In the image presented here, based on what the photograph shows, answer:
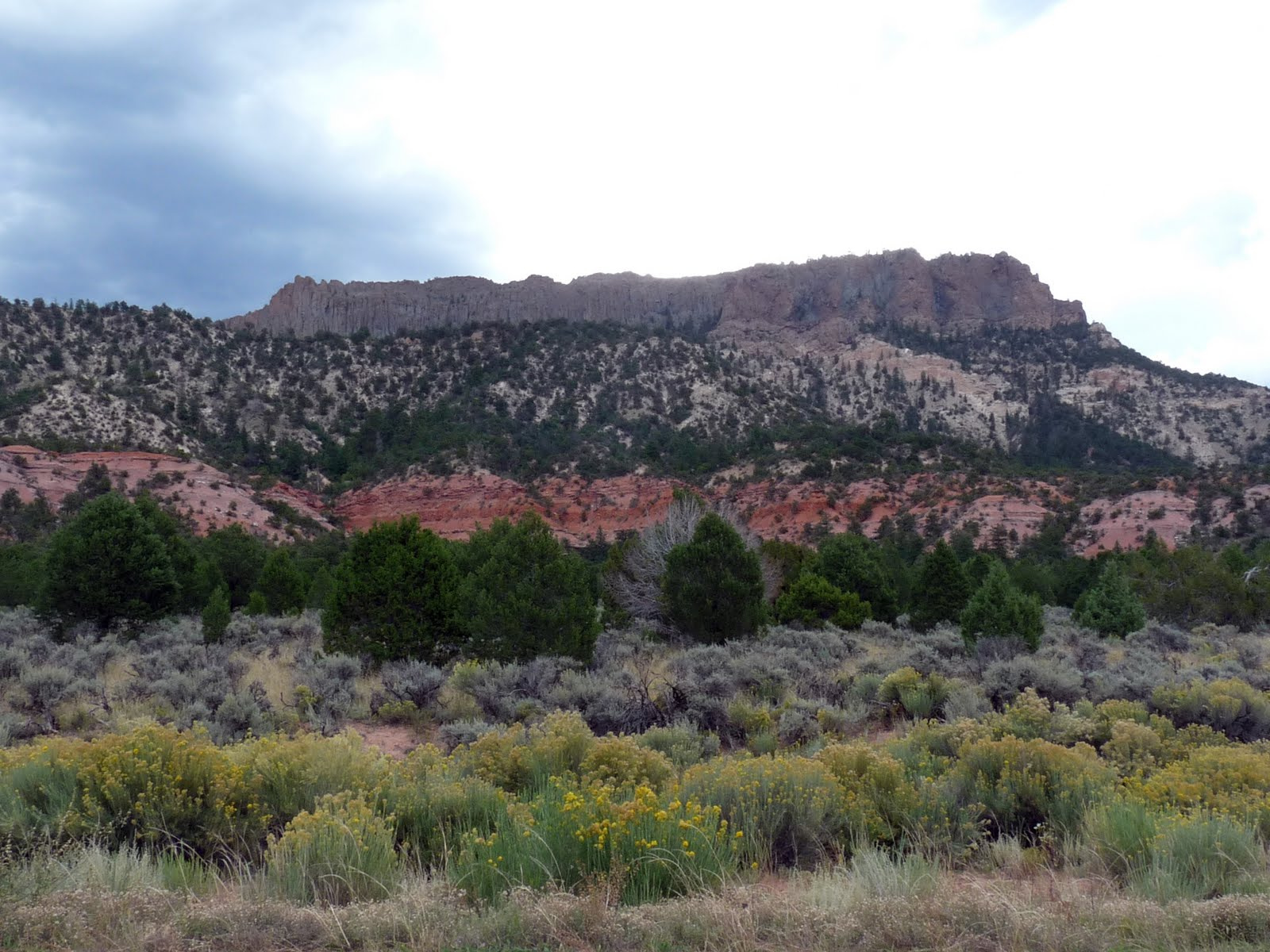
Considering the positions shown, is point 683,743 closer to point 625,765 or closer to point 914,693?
point 625,765

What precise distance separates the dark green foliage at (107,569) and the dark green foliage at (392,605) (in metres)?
4.57

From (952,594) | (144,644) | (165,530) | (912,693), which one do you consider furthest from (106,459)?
(912,693)

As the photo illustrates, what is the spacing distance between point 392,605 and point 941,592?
45.1ft

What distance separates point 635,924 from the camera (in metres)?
3.21

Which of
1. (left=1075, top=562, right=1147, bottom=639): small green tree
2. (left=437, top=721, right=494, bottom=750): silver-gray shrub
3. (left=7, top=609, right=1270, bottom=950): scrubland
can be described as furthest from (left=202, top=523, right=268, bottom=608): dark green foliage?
(left=1075, top=562, right=1147, bottom=639): small green tree

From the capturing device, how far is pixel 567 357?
6975 centimetres

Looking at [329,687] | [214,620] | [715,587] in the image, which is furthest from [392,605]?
[715,587]

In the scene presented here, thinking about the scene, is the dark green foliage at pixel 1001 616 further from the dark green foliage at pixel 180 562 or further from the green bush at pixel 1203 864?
the dark green foliage at pixel 180 562

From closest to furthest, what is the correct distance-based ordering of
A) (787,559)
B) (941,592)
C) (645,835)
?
(645,835), (941,592), (787,559)

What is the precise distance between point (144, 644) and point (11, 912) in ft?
39.9

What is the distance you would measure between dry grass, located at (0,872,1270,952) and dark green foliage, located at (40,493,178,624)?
1340cm

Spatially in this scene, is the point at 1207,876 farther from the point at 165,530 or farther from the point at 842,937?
the point at 165,530

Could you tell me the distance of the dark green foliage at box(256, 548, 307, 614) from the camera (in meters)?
21.8

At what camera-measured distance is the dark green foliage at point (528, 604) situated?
1213 cm
